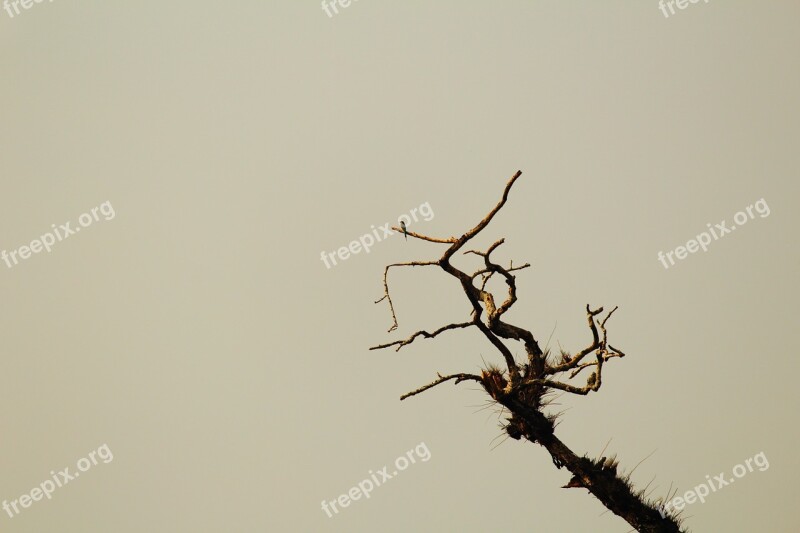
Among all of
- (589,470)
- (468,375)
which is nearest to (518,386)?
(468,375)

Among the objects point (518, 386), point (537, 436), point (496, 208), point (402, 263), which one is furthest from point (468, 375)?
point (496, 208)

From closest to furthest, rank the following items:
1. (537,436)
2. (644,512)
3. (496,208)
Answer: (496,208) < (644,512) < (537,436)

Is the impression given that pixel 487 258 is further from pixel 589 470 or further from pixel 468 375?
pixel 589 470

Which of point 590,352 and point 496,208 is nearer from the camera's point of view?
point 496,208

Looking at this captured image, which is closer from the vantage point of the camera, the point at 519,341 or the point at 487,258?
the point at 487,258

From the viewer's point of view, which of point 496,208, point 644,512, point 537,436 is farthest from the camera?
point 537,436

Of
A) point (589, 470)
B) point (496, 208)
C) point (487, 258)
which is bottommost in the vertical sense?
point (589, 470)

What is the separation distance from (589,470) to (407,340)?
2.67 metres

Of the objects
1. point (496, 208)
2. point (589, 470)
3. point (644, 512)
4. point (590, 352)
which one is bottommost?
point (644, 512)

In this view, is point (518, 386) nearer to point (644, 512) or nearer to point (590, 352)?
point (590, 352)

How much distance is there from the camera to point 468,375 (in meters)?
6.66

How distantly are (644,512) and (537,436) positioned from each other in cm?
141

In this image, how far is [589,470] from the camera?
6461 mm

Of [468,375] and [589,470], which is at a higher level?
[468,375]
